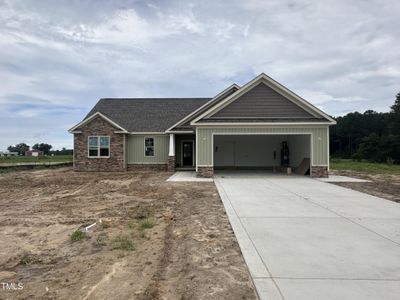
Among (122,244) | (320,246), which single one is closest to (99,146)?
(122,244)

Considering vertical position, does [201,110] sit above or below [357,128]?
below

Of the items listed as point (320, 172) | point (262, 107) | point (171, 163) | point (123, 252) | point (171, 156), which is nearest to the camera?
point (123, 252)

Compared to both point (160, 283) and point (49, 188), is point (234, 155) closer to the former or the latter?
point (49, 188)

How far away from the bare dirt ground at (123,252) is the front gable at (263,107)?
8.54m

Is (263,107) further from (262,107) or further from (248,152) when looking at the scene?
(248,152)

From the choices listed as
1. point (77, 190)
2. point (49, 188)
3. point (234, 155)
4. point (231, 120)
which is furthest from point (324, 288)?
point (234, 155)

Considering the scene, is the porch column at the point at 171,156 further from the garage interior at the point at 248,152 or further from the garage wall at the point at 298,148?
the garage wall at the point at 298,148

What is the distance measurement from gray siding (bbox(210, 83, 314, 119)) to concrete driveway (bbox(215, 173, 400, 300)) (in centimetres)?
828

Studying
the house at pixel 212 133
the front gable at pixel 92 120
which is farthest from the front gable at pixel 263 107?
the front gable at pixel 92 120

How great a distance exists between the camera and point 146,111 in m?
25.9

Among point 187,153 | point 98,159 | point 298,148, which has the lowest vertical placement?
point 98,159

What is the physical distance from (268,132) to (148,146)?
9868 millimetres

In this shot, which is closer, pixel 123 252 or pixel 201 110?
pixel 123 252

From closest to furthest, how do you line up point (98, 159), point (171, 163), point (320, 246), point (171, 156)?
point (320, 246)
point (171, 156)
point (171, 163)
point (98, 159)
